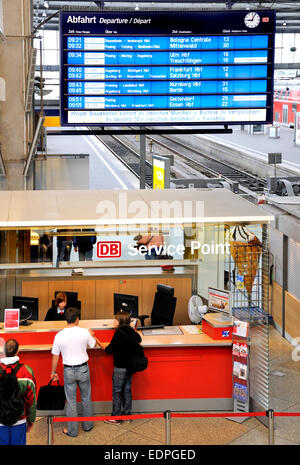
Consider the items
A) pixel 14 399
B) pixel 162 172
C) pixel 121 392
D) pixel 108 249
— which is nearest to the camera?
pixel 14 399

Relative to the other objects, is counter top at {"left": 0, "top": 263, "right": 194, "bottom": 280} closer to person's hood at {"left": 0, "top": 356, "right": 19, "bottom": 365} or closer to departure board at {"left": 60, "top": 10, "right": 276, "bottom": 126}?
departure board at {"left": 60, "top": 10, "right": 276, "bottom": 126}

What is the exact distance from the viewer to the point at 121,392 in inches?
332

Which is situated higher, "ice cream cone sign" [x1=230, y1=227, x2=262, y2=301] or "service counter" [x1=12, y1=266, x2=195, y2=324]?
"ice cream cone sign" [x1=230, y1=227, x2=262, y2=301]

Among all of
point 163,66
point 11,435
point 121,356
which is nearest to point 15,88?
point 163,66

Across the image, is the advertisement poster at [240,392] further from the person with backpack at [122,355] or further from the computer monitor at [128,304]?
the computer monitor at [128,304]

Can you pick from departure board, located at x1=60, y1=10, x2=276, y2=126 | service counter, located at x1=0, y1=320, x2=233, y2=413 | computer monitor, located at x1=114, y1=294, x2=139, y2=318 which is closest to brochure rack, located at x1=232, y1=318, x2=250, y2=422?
service counter, located at x1=0, y1=320, x2=233, y2=413

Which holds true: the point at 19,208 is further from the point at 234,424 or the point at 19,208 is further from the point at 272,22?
the point at 272,22

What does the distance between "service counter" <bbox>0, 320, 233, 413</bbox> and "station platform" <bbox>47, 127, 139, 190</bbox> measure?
16.5m

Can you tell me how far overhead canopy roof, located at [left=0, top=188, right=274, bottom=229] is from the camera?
28.5 ft

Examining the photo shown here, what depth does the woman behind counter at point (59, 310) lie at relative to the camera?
9.51m

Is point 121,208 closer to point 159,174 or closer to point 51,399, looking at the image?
point 51,399

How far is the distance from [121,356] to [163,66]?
4.12 meters
